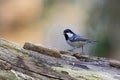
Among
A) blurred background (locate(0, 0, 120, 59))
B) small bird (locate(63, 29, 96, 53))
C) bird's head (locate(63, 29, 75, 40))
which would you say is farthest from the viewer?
blurred background (locate(0, 0, 120, 59))

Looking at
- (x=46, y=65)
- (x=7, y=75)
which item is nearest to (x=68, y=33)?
(x=46, y=65)

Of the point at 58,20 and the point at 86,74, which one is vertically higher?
the point at 58,20

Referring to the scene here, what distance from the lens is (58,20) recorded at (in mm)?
9523

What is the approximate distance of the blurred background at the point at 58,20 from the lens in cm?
866

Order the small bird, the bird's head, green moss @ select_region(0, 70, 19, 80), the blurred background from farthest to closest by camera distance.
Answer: the blurred background → the bird's head → the small bird → green moss @ select_region(0, 70, 19, 80)

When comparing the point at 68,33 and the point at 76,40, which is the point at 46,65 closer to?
the point at 76,40

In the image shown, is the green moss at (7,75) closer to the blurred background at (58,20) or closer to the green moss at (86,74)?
the green moss at (86,74)

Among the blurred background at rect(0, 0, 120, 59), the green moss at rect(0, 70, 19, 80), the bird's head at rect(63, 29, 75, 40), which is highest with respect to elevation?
the blurred background at rect(0, 0, 120, 59)

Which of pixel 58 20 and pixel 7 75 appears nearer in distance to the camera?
pixel 7 75

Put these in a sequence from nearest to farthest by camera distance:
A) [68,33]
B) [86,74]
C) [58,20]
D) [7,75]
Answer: [7,75] < [86,74] < [68,33] < [58,20]

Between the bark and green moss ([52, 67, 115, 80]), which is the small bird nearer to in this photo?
the bark

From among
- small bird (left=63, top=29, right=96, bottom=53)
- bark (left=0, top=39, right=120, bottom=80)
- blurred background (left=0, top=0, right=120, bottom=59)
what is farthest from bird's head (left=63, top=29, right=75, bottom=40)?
blurred background (left=0, top=0, right=120, bottom=59)

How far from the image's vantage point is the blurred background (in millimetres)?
8656

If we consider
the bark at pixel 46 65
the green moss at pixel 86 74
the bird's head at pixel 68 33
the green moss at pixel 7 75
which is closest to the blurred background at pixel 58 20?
the bird's head at pixel 68 33
